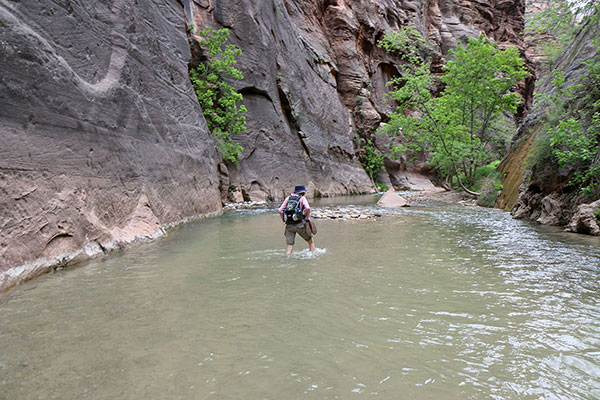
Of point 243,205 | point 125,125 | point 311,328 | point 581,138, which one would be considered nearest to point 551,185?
point 581,138

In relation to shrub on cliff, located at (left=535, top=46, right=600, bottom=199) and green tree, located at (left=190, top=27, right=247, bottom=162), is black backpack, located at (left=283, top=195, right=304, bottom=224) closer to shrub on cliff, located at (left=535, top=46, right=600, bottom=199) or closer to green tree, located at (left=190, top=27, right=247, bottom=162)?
shrub on cliff, located at (left=535, top=46, right=600, bottom=199)

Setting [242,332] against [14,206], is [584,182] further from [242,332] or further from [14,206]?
[14,206]

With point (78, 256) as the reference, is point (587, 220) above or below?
above

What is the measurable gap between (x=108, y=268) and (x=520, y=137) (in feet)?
60.3

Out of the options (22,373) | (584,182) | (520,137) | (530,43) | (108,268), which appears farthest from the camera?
(530,43)

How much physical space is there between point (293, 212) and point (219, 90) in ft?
50.3

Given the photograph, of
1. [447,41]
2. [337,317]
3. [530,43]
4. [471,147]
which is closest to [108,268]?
[337,317]

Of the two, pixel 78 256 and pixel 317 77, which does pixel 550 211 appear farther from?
pixel 317 77

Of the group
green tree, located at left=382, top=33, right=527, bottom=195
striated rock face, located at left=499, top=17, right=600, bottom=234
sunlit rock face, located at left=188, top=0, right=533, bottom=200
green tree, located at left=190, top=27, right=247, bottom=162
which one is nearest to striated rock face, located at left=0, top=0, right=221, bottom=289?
green tree, located at left=190, top=27, right=247, bottom=162

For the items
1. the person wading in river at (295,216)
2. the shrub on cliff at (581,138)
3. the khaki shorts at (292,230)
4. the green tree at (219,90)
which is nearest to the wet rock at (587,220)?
the shrub on cliff at (581,138)

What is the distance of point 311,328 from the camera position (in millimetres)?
3396

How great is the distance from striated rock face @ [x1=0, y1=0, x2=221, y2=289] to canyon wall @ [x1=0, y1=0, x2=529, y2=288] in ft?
0.09

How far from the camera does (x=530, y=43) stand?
60750 mm

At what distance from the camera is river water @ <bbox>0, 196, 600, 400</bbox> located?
244 cm
